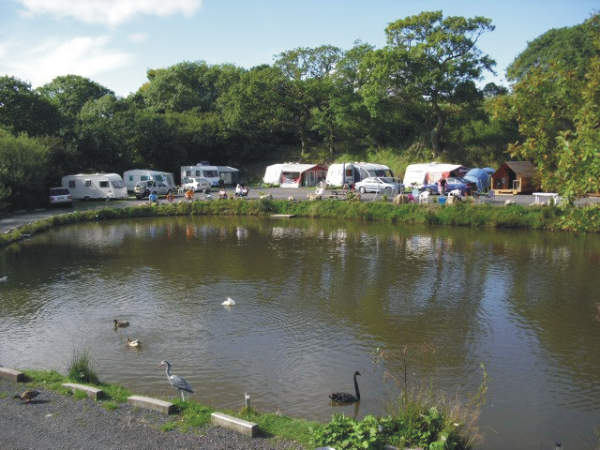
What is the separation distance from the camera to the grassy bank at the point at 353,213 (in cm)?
3017

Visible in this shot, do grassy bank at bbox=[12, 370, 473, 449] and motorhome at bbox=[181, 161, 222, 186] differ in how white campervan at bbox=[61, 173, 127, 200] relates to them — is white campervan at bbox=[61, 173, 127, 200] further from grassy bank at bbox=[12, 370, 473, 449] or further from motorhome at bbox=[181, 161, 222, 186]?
grassy bank at bbox=[12, 370, 473, 449]

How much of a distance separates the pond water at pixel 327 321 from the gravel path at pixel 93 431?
197 cm

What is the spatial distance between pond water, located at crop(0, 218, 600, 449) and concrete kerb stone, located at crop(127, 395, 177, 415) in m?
1.60

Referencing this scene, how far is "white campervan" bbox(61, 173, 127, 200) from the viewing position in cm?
4312

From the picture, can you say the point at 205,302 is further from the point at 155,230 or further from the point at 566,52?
the point at 566,52

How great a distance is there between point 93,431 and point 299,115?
57.5 meters

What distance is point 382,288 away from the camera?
693 inches

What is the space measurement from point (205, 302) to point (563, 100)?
11194 mm

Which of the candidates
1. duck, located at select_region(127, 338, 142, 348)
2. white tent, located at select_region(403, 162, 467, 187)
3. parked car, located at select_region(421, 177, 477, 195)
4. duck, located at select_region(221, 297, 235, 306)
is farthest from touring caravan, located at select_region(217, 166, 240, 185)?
duck, located at select_region(127, 338, 142, 348)

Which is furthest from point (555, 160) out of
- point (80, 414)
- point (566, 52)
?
point (566, 52)

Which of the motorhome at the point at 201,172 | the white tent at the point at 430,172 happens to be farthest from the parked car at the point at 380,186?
the motorhome at the point at 201,172

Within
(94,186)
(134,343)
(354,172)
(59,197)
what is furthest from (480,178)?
(134,343)

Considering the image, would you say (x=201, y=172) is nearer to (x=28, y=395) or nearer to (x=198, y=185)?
(x=198, y=185)

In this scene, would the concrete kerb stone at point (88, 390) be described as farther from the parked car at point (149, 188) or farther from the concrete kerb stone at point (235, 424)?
the parked car at point (149, 188)
